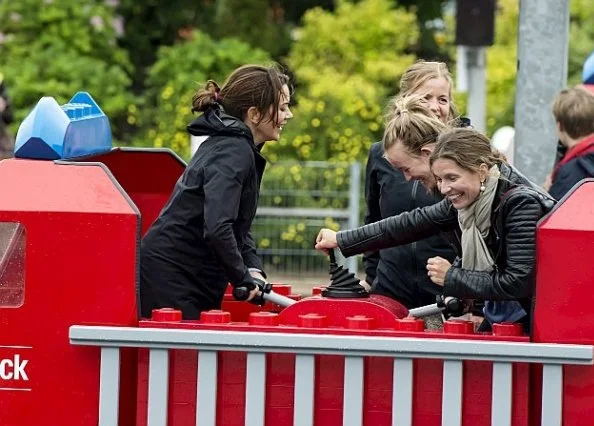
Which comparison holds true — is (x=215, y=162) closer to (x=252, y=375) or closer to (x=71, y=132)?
(x=71, y=132)

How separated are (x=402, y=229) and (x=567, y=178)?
1.60m

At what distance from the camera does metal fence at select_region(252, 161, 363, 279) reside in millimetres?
11547

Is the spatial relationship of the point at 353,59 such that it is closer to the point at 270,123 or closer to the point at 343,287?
the point at 270,123

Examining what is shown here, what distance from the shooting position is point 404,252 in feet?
17.7

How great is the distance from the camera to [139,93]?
15.5m

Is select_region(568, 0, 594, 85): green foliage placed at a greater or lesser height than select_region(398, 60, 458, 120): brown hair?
greater

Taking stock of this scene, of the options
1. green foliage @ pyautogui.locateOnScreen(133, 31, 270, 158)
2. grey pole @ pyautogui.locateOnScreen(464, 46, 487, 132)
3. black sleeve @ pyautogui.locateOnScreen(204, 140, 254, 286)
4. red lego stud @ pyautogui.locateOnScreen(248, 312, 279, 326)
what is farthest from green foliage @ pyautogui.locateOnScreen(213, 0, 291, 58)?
red lego stud @ pyautogui.locateOnScreen(248, 312, 279, 326)

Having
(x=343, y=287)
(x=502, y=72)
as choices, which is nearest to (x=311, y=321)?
(x=343, y=287)

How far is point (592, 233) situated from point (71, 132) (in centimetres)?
166

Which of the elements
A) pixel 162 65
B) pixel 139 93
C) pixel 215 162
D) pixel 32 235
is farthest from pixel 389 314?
pixel 139 93

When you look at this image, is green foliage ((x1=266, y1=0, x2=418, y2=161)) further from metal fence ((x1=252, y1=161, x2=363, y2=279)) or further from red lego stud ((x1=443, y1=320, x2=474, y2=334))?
red lego stud ((x1=443, y1=320, x2=474, y2=334))

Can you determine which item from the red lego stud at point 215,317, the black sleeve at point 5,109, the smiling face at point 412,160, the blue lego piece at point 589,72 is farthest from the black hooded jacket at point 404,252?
the black sleeve at point 5,109

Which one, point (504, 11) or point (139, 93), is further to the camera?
point (504, 11)

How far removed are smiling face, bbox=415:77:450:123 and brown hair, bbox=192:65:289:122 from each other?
2.26 ft
